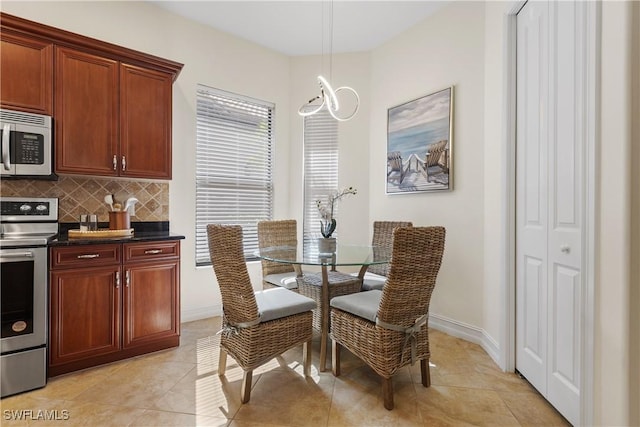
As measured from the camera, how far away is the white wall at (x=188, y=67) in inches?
107

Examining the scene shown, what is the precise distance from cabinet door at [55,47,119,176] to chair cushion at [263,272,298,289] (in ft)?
5.35

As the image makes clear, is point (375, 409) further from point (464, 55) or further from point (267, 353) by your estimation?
point (464, 55)

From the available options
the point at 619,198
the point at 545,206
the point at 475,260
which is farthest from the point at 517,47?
the point at 475,260

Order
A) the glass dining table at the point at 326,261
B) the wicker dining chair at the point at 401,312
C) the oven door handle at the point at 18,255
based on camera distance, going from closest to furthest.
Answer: the wicker dining chair at the point at 401,312 < the oven door handle at the point at 18,255 < the glass dining table at the point at 326,261

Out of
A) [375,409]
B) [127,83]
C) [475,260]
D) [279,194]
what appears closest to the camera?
[375,409]

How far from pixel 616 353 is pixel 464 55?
2544mm

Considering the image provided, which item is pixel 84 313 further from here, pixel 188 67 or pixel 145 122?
pixel 188 67

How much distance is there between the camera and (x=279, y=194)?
13.0 ft

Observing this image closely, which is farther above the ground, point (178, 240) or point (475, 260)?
point (178, 240)

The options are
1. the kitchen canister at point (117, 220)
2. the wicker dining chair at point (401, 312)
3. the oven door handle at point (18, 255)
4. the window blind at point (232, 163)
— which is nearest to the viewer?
the wicker dining chair at point (401, 312)

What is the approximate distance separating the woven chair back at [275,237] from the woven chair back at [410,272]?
1.58 meters

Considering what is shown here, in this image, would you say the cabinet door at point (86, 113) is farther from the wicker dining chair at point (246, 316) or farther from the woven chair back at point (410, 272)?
the woven chair back at point (410, 272)

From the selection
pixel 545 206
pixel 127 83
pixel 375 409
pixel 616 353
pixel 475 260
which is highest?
pixel 127 83

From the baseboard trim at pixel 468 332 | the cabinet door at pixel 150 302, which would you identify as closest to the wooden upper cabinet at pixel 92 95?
the cabinet door at pixel 150 302
